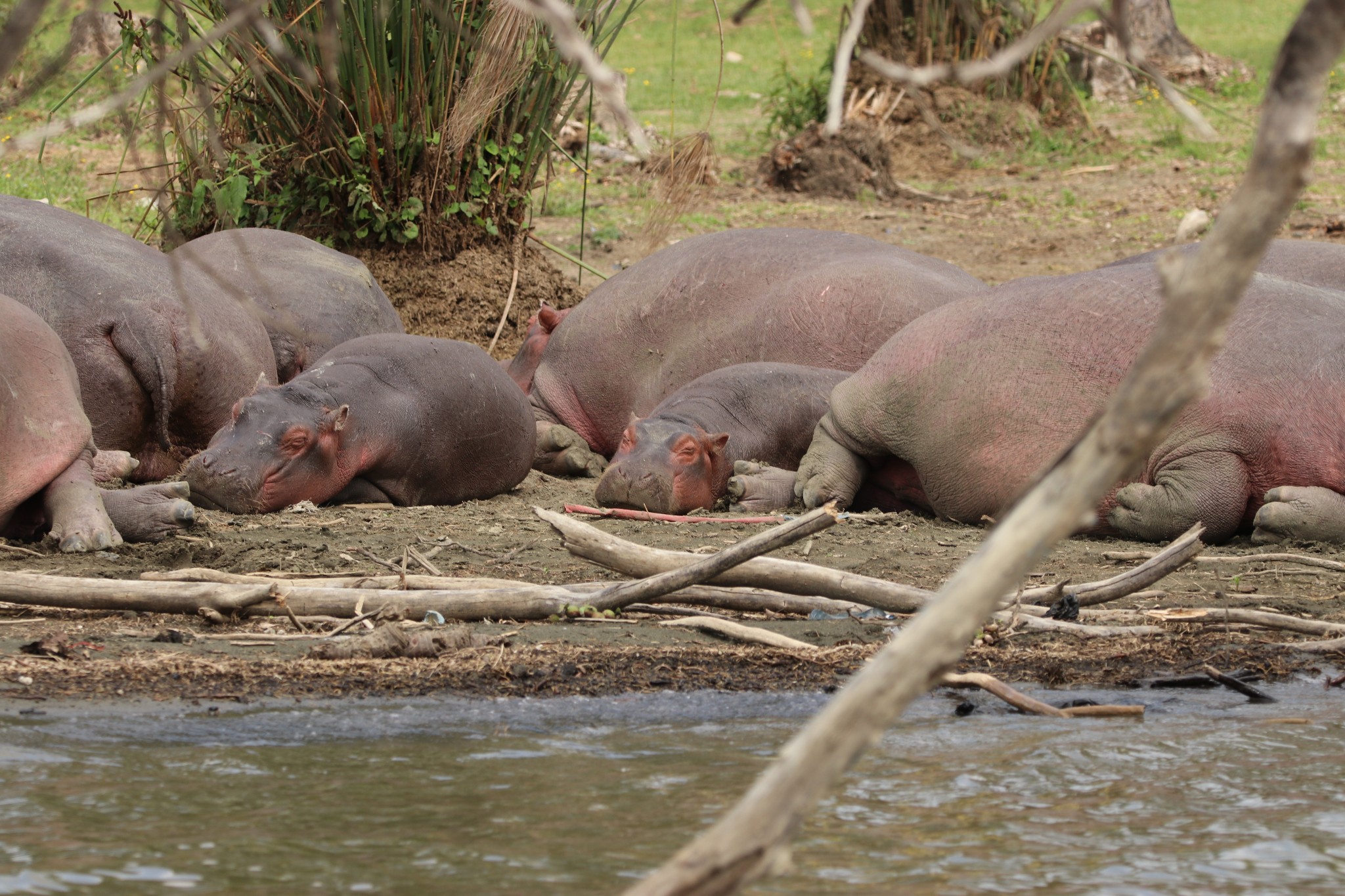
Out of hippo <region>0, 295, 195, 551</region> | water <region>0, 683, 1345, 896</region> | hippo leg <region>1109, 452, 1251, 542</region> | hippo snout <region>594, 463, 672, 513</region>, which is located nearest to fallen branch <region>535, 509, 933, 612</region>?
water <region>0, 683, 1345, 896</region>

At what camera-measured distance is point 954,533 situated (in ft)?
18.4

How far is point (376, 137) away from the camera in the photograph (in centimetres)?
780

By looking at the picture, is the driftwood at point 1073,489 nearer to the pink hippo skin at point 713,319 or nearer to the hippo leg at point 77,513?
the hippo leg at point 77,513

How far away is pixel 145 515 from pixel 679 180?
7.20ft

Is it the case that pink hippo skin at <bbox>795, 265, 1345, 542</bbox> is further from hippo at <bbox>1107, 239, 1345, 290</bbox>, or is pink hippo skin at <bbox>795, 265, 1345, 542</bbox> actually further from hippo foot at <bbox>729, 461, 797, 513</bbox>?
hippo at <bbox>1107, 239, 1345, 290</bbox>

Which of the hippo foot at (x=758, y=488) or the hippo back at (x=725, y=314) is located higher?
the hippo back at (x=725, y=314)

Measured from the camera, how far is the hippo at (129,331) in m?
6.13

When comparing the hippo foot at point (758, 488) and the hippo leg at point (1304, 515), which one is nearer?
the hippo leg at point (1304, 515)

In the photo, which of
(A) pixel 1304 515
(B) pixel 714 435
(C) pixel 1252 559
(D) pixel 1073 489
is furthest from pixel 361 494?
(D) pixel 1073 489

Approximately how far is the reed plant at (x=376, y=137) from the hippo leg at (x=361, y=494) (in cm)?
153

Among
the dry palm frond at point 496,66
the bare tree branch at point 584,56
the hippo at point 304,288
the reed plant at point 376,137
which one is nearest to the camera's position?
the bare tree branch at point 584,56

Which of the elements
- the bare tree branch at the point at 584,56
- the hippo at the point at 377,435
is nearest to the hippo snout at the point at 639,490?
the hippo at the point at 377,435

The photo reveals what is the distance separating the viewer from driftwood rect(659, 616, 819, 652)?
3877 millimetres

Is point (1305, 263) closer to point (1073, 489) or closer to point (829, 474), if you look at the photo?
point (829, 474)
